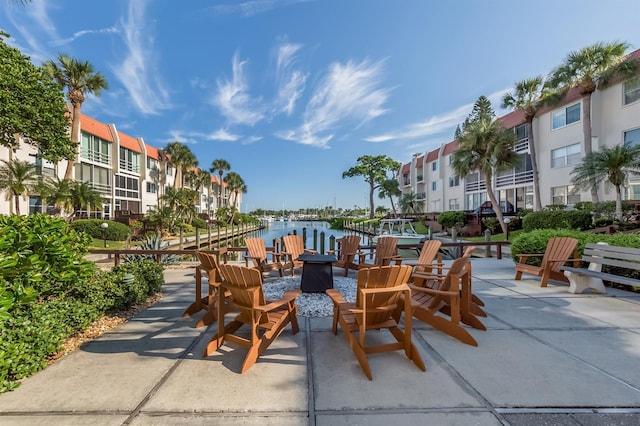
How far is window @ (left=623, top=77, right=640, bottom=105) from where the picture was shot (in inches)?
599

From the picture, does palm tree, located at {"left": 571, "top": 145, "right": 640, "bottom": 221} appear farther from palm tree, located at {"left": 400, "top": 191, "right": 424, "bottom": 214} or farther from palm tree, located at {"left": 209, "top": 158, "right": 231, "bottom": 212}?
palm tree, located at {"left": 209, "top": 158, "right": 231, "bottom": 212}

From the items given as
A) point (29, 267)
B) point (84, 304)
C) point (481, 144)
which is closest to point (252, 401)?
point (29, 267)

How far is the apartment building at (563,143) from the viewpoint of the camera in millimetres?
15781

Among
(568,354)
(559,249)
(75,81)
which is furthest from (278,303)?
(75,81)

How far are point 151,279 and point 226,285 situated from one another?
314 cm

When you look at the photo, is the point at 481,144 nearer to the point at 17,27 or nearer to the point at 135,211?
the point at 17,27

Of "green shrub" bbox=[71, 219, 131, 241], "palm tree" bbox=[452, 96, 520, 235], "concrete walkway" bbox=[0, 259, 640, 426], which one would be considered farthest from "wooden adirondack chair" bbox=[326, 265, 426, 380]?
"green shrub" bbox=[71, 219, 131, 241]

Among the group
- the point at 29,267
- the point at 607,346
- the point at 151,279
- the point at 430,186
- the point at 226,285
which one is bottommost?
the point at 607,346

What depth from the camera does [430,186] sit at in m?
39.7

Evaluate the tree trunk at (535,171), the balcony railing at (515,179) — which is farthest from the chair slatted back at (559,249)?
the balcony railing at (515,179)

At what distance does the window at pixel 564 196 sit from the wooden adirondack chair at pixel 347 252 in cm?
1894

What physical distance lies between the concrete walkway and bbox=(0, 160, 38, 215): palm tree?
19.7m

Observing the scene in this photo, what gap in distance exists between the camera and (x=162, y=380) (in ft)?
9.16

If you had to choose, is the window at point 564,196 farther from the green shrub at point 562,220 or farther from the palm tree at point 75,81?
the palm tree at point 75,81
